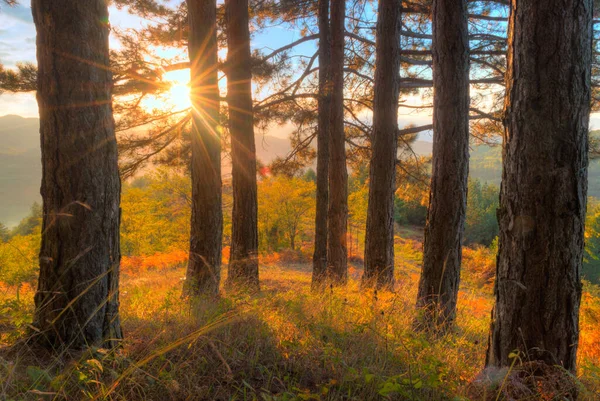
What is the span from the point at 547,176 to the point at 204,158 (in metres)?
4.38

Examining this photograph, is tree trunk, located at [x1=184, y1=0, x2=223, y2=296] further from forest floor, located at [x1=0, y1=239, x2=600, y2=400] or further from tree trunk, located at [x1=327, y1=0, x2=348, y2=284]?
tree trunk, located at [x1=327, y1=0, x2=348, y2=284]

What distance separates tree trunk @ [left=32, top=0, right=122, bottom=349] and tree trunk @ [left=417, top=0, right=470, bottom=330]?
11.1ft

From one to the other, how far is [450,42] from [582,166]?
7.97ft

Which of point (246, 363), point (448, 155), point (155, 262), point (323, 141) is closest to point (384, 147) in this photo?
point (323, 141)

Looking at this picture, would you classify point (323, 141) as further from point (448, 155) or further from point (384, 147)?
point (448, 155)

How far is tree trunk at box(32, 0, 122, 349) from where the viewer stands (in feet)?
7.23

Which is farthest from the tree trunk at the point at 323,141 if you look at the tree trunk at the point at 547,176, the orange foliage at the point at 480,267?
the orange foliage at the point at 480,267

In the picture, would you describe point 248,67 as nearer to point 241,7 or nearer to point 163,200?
point 241,7

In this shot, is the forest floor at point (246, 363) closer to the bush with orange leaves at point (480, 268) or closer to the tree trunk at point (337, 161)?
the tree trunk at point (337, 161)

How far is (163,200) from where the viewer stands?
2303 cm

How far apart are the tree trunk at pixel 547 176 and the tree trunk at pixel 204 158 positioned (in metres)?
4.04

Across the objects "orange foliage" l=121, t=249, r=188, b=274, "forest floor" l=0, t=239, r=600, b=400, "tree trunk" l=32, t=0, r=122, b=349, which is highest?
"tree trunk" l=32, t=0, r=122, b=349

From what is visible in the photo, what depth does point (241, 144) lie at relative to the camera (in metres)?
6.60

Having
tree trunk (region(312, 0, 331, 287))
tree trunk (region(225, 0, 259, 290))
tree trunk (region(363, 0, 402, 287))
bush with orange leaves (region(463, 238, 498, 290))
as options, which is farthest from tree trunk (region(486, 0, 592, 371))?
bush with orange leaves (region(463, 238, 498, 290))
